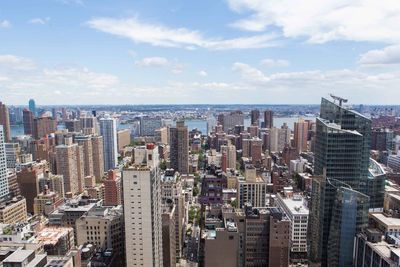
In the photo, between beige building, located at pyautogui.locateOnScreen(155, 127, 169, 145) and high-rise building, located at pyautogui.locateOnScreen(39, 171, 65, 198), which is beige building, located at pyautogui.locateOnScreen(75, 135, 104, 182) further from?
beige building, located at pyautogui.locateOnScreen(155, 127, 169, 145)

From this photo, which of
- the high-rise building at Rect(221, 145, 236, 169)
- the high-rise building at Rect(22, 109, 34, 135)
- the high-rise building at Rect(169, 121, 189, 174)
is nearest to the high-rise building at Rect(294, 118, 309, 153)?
the high-rise building at Rect(221, 145, 236, 169)

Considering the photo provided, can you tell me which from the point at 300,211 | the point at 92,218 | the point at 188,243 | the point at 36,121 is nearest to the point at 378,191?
the point at 300,211

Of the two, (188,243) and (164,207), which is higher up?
(164,207)

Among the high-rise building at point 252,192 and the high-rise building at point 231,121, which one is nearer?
the high-rise building at point 252,192

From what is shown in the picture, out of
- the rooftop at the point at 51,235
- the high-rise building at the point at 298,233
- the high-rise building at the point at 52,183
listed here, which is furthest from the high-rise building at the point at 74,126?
the high-rise building at the point at 298,233

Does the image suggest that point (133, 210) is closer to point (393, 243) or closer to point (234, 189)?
point (393, 243)

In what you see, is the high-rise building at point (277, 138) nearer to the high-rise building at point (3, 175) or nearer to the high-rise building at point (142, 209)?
the high-rise building at point (3, 175)

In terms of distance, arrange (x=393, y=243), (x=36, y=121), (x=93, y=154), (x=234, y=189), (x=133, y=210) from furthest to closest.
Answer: (x=36, y=121) → (x=93, y=154) → (x=234, y=189) → (x=133, y=210) → (x=393, y=243)

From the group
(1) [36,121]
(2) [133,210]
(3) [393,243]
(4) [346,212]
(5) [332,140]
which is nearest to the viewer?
(3) [393,243]
